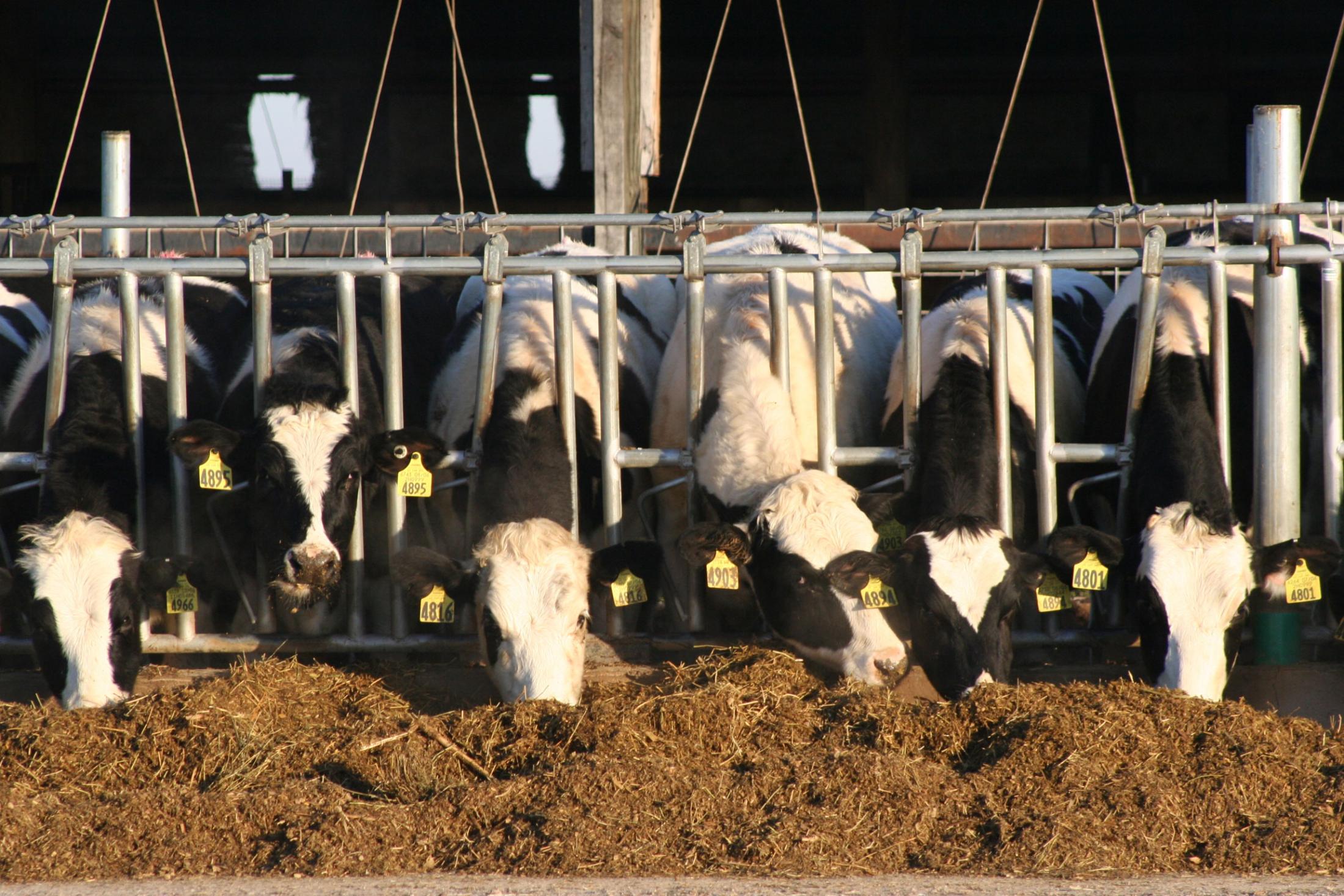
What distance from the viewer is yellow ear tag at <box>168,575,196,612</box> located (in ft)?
19.5

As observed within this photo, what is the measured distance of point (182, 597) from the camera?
5.98 metres

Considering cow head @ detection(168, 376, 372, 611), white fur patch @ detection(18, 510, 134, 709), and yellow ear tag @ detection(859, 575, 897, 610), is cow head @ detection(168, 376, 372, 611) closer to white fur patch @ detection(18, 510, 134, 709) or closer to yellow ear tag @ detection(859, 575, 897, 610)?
white fur patch @ detection(18, 510, 134, 709)

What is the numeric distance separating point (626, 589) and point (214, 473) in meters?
1.74

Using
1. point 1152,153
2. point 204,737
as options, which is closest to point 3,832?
point 204,737

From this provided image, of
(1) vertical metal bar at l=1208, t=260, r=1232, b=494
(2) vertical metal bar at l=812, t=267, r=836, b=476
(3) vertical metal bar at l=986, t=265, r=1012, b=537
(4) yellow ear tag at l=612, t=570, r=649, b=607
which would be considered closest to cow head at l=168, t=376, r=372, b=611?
(4) yellow ear tag at l=612, t=570, r=649, b=607

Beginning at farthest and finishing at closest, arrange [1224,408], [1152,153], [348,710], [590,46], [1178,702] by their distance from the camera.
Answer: [1152,153], [590,46], [1224,408], [348,710], [1178,702]

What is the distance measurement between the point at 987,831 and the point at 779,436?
91.2 inches

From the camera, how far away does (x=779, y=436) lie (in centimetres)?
619

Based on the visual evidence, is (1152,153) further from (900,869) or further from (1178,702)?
(900,869)

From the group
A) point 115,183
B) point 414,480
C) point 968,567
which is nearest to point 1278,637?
point 968,567

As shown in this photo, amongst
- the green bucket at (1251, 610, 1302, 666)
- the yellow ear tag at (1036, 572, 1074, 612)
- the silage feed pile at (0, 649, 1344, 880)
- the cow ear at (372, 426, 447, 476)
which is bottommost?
the silage feed pile at (0, 649, 1344, 880)

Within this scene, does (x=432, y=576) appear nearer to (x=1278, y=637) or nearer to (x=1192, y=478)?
(x=1192, y=478)

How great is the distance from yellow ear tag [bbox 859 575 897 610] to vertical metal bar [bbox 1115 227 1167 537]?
120 cm

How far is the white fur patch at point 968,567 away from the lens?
5477 millimetres
